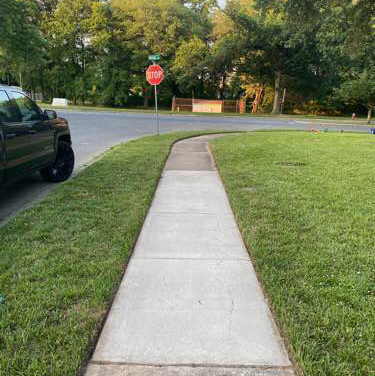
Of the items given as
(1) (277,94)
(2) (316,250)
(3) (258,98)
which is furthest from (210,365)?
(3) (258,98)

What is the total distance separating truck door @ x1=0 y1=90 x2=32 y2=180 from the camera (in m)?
4.82

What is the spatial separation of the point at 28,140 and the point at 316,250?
170 inches

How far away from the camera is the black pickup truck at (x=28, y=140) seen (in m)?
4.89

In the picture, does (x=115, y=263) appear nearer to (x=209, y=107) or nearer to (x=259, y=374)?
(x=259, y=374)

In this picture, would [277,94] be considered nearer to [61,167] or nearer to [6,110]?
[61,167]

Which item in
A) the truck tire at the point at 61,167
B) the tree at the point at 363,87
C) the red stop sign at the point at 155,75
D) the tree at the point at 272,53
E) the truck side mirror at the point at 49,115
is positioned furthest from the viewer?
the tree at the point at 272,53

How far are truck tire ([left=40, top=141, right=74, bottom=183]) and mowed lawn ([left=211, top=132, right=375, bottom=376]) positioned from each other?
3.16 metres

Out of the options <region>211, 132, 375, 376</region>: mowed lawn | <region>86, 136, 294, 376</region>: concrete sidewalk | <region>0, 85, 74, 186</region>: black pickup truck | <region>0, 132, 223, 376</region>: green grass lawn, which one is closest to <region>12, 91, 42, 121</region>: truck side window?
<region>0, 85, 74, 186</region>: black pickup truck

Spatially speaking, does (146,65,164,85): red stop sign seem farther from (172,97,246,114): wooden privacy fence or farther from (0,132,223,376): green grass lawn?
(172,97,246,114): wooden privacy fence

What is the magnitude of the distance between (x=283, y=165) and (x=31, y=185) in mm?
5576

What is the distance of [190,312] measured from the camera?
2.81m

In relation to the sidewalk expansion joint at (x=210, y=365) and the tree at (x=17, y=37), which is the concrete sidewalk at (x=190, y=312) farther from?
the tree at (x=17, y=37)

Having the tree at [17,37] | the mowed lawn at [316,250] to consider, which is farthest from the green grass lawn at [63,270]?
the tree at [17,37]

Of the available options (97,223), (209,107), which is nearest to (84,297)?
(97,223)
